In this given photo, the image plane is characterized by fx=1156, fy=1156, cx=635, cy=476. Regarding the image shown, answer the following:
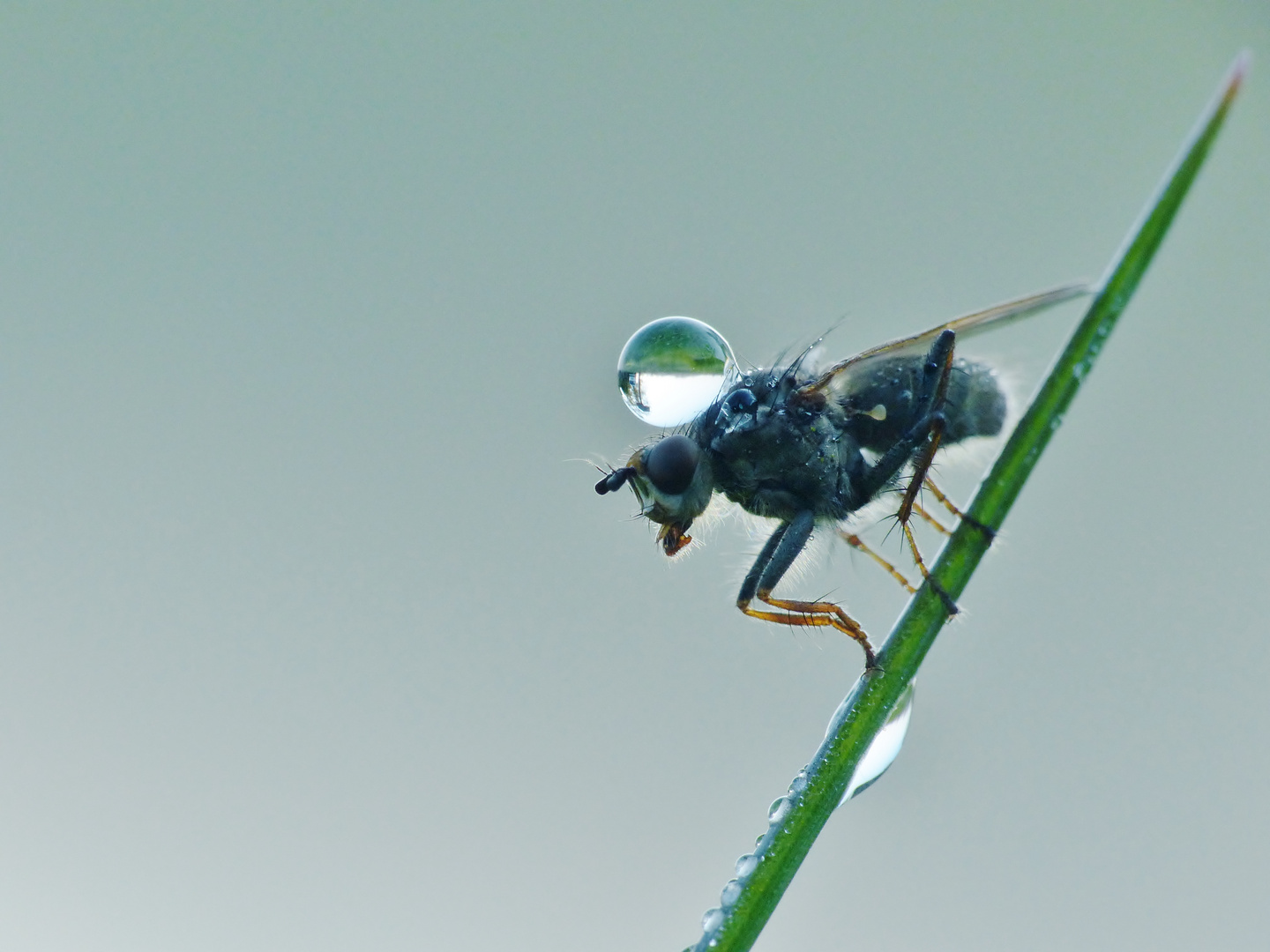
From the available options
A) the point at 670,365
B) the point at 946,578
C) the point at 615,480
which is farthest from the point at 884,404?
the point at 946,578

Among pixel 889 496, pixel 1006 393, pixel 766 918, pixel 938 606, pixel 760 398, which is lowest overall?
pixel 766 918

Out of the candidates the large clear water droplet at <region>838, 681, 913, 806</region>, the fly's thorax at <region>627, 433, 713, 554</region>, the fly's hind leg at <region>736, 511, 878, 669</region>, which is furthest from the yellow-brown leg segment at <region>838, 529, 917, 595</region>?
the large clear water droplet at <region>838, 681, 913, 806</region>

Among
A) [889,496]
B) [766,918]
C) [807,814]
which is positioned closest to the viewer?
[766,918]

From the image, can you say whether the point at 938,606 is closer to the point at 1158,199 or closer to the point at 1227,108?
the point at 1158,199

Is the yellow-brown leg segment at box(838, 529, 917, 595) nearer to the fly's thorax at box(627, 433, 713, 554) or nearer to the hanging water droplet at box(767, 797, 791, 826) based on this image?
the fly's thorax at box(627, 433, 713, 554)

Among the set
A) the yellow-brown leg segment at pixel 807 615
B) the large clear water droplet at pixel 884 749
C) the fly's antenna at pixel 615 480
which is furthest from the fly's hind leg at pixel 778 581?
the large clear water droplet at pixel 884 749

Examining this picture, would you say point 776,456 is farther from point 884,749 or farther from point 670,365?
point 884,749

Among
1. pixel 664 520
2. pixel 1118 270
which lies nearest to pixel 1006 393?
pixel 664 520
